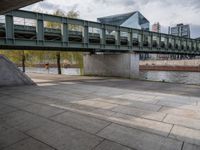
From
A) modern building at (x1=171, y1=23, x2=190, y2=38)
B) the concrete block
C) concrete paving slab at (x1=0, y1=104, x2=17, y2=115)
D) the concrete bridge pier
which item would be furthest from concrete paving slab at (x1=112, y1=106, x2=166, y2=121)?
modern building at (x1=171, y1=23, x2=190, y2=38)

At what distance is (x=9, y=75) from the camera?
37.6 feet

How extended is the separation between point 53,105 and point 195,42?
136 ft

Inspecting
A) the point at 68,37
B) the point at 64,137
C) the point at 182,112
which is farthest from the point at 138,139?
the point at 68,37

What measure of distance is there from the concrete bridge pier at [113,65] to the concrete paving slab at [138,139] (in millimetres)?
15852

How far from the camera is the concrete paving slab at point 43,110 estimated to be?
5422mm

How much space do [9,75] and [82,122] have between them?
30.4 feet

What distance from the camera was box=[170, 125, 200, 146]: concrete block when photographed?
3.54m

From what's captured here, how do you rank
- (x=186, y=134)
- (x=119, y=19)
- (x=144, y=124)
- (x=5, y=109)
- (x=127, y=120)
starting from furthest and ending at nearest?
(x=119, y=19), (x=5, y=109), (x=127, y=120), (x=144, y=124), (x=186, y=134)

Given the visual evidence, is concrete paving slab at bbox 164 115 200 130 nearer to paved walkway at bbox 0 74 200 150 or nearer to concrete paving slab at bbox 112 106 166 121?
paved walkway at bbox 0 74 200 150

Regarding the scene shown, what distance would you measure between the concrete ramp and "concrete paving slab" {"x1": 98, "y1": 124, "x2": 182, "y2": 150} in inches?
386

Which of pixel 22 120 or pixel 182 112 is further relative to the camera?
pixel 182 112

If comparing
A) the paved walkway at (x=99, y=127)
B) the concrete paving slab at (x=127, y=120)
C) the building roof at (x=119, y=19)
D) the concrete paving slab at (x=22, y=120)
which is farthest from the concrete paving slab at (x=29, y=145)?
the building roof at (x=119, y=19)

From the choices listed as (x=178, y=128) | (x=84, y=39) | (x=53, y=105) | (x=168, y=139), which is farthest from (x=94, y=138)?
(x=84, y=39)

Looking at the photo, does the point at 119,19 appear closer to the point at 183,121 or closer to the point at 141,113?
the point at 141,113
